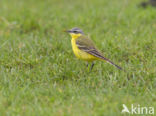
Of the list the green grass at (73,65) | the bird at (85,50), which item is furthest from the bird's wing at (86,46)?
the green grass at (73,65)

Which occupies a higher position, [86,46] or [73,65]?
[86,46]

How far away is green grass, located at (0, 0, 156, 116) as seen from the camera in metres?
4.91

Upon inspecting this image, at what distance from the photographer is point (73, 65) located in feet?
21.2

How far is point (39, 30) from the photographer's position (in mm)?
9461

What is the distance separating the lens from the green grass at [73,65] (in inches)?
193

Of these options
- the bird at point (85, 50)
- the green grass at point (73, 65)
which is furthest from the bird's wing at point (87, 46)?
the green grass at point (73, 65)

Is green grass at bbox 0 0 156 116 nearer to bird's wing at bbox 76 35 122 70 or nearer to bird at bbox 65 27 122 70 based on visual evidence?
bird at bbox 65 27 122 70

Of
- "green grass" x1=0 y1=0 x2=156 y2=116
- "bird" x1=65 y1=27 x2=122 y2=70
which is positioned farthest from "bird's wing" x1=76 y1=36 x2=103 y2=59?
"green grass" x1=0 y1=0 x2=156 y2=116

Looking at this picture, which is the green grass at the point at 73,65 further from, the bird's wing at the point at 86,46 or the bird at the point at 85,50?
the bird's wing at the point at 86,46

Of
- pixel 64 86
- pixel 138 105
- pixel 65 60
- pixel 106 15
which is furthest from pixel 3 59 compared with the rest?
pixel 106 15

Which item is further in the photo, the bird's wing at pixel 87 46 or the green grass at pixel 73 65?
the bird's wing at pixel 87 46

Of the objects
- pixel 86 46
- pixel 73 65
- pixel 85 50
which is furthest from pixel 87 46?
pixel 73 65

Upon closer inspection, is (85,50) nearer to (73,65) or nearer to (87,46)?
(87,46)

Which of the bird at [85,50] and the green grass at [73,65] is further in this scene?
the bird at [85,50]
